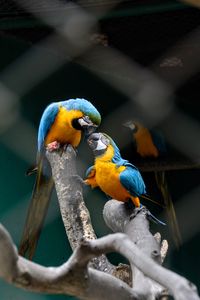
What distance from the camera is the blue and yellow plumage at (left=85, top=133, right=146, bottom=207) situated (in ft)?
4.21

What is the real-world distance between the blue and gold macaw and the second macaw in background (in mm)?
570

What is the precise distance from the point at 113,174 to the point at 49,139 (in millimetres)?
246

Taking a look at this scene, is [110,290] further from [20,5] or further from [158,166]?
[158,166]

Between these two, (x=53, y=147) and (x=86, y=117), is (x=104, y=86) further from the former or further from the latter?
(x=53, y=147)

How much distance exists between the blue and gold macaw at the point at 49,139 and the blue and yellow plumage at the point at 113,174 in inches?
3.0

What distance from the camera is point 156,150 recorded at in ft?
6.84

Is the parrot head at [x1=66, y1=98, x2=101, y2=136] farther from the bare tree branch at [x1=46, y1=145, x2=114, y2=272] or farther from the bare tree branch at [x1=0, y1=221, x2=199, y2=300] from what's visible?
the bare tree branch at [x1=0, y1=221, x2=199, y2=300]

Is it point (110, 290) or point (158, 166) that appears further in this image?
point (158, 166)

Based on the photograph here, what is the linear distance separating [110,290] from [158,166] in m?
1.29

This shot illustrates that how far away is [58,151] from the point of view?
1298 mm

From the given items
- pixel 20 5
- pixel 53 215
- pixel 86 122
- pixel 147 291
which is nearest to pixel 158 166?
pixel 53 215

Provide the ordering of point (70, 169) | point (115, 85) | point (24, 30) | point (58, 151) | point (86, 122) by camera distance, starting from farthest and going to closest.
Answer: point (115, 85), point (24, 30), point (86, 122), point (58, 151), point (70, 169)

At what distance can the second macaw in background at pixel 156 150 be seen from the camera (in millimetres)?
1974

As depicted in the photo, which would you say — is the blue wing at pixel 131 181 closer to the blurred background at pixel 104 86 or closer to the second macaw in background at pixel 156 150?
the blurred background at pixel 104 86
